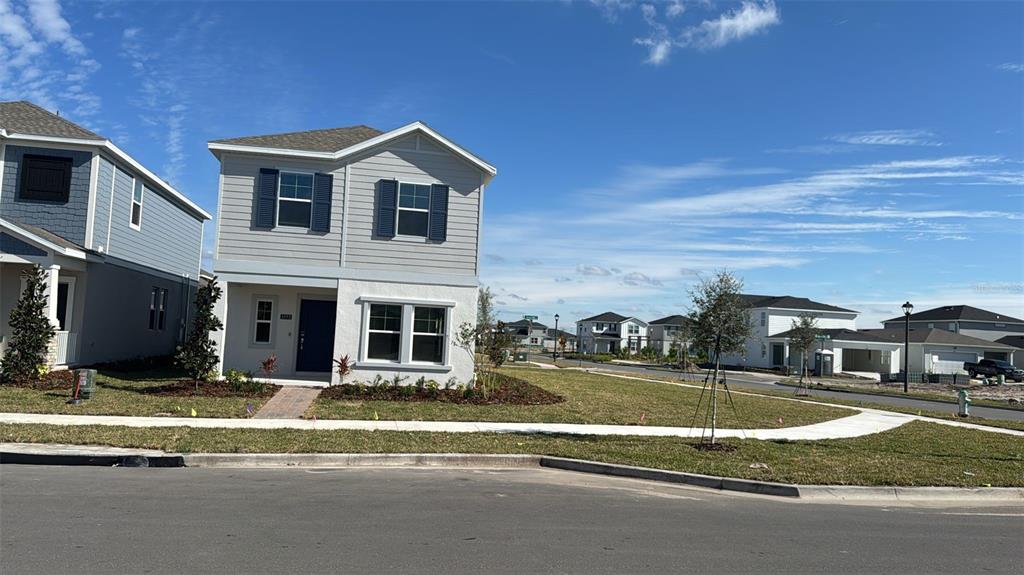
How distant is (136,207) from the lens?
2241 centimetres

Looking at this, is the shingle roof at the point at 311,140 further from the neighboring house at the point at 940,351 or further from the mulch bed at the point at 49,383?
the neighboring house at the point at 940,351

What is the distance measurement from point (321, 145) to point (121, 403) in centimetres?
827

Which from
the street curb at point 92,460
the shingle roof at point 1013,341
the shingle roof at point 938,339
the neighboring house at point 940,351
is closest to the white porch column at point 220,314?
the street curb at point 92,460

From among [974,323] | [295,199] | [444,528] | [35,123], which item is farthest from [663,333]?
[444,528]

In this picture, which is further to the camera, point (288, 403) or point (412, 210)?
point (412, 210)

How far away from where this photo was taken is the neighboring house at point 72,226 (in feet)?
59.4

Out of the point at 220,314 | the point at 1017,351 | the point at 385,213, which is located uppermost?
the point at 385,213

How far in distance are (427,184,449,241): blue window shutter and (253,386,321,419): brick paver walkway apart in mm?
5008

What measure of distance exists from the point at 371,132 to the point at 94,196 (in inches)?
308

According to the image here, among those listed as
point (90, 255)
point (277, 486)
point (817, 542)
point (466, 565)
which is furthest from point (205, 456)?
point (90, 255)

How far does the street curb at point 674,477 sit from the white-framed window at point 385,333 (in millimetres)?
8544

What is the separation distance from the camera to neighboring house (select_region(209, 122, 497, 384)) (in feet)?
59.0

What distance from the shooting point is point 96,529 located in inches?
244

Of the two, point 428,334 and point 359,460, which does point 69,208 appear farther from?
point 359,460
